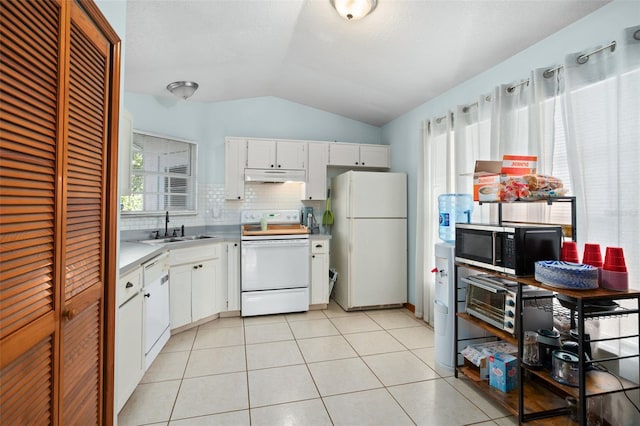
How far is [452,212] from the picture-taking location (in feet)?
9.70

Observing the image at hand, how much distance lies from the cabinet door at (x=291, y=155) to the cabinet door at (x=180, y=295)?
1.64 meters

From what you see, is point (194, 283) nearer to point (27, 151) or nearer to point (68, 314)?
point (68, 314)

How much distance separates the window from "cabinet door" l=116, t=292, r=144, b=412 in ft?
5.34

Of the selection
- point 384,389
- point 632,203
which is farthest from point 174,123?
point 632,203

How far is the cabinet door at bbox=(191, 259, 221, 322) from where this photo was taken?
322 cm

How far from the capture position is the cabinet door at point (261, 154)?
3857 mm

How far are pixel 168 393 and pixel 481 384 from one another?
209 cm

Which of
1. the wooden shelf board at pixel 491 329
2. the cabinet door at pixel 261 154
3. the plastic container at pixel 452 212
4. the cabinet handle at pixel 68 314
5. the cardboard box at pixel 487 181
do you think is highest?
the cabinet door at pixel 261 154

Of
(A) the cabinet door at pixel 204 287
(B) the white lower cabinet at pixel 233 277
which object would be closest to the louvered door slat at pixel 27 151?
(A) the cabinet door at pixel 204 287

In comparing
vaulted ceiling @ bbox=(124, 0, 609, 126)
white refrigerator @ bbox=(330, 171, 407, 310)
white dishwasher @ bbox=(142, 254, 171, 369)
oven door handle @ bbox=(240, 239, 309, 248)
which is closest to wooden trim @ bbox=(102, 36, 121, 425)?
white dishwasher @ bbox=(142, 254, 171, 369)

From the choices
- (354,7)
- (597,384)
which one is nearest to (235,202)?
(354,7)

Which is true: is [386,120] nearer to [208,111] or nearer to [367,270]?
[367,270]

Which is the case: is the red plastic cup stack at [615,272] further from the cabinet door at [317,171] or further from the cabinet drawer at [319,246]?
the cabinet door at [317,171]

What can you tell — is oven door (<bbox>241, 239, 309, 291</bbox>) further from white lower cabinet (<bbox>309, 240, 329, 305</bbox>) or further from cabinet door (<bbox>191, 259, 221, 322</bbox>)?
cabinet door (<bbox>191, 259, 221, 322</bbox>)
